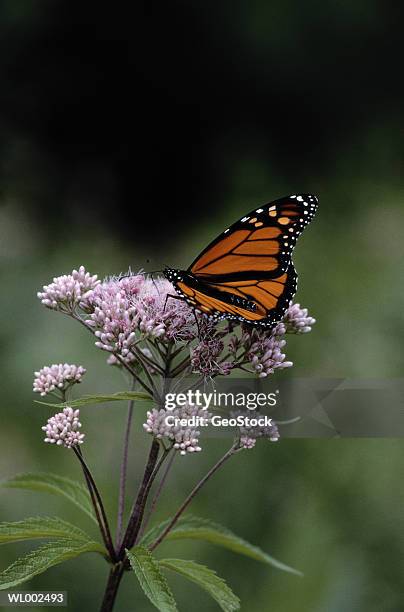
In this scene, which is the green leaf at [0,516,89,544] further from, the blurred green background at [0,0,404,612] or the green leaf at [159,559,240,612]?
the blurred green background at [0,0,404,612]

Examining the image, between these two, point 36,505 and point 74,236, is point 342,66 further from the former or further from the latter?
point 36,505

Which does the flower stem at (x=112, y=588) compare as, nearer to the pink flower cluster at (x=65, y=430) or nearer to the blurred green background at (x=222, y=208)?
the pink flower cluster at (x=65, y=430)

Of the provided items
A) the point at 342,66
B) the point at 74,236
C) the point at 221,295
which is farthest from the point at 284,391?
the point at 342,66

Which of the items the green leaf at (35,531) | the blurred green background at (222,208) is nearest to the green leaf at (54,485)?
the green leaf at (35,531)

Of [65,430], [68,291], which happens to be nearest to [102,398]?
[65,430]

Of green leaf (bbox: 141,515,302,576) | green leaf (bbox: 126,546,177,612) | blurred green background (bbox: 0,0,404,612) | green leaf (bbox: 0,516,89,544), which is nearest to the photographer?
green leaf (bbox: 126,546,177,612)

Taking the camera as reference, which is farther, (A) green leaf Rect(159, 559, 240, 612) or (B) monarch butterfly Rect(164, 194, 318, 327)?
(B) monarch butterfly Rect(164, 194, 318, 327)

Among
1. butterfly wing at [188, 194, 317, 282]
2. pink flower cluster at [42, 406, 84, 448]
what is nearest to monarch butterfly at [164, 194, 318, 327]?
butterfly wing at [188, 194, 317, 282]

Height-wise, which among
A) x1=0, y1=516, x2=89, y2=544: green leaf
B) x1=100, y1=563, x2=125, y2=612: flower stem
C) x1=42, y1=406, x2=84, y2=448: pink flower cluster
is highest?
x1=42, y1=406, x2=84, y2=448: pink flower cluster
